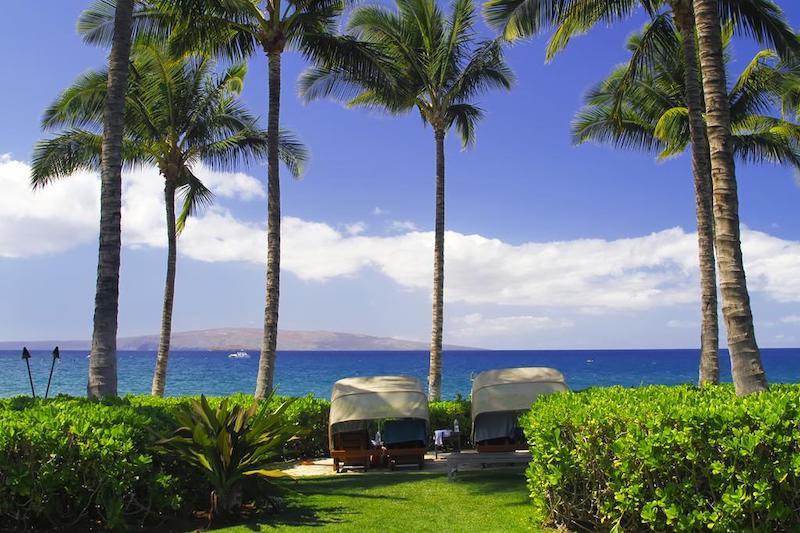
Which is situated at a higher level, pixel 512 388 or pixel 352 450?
pixel 512 388

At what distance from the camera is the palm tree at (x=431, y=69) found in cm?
1792

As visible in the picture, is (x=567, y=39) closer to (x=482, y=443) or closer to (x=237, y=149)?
(x=482, y=443)

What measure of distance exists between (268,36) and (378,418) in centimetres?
A: 938

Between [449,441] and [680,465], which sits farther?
[449,441]

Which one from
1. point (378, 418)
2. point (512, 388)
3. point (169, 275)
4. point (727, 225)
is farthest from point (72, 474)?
point (169, 275)

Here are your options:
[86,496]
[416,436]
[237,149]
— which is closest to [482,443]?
[416,436]

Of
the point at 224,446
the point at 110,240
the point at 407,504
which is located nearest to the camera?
the point at 224,446

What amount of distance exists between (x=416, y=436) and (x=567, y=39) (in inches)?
371

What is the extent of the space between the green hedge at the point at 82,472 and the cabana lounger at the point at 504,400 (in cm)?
668

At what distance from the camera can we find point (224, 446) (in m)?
7.66

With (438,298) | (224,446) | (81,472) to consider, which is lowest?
(81,472)

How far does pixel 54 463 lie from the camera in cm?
679

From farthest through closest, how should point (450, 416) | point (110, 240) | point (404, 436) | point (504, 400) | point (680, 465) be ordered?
point (450, 416), point (404, 436), point (504, 400), point (110, 240), point (680, 465)

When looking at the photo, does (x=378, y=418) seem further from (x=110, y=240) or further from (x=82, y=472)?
(x=82, y=472)
